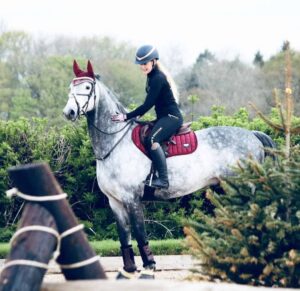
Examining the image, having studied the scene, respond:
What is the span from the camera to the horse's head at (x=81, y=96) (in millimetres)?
11438

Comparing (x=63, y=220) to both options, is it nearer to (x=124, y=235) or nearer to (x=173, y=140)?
(x=124, y=235)

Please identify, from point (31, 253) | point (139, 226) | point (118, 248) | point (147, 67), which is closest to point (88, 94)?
point (147, 67)

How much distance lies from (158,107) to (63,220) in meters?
5.90

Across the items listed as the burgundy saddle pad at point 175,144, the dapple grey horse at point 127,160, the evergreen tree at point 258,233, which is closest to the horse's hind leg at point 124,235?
the dapple grey horse at point 127,160

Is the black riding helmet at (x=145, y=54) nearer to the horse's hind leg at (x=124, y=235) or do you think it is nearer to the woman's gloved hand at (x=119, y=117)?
the woman's gloved hand at (x=119, y=117)

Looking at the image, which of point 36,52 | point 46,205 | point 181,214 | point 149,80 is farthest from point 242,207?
point 36,52

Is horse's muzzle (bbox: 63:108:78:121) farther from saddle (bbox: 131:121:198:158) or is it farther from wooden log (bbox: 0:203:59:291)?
wooden log (bbox: 0:203:59:291)

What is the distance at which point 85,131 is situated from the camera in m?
15.0

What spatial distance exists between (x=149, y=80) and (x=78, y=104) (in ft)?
3.15

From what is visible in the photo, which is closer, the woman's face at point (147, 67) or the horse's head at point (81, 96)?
the woman's face at point (147, 67)

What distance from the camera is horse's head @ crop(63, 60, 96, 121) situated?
11.4m

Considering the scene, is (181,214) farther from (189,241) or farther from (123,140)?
(189,241)

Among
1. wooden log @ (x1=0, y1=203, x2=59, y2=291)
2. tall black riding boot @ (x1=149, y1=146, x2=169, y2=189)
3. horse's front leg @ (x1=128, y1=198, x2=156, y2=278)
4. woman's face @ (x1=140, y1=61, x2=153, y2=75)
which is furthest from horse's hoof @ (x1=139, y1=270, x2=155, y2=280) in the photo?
wooden log @ (x1=0, y1=203, x2=59, y2=291)

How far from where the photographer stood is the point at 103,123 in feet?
38.5
